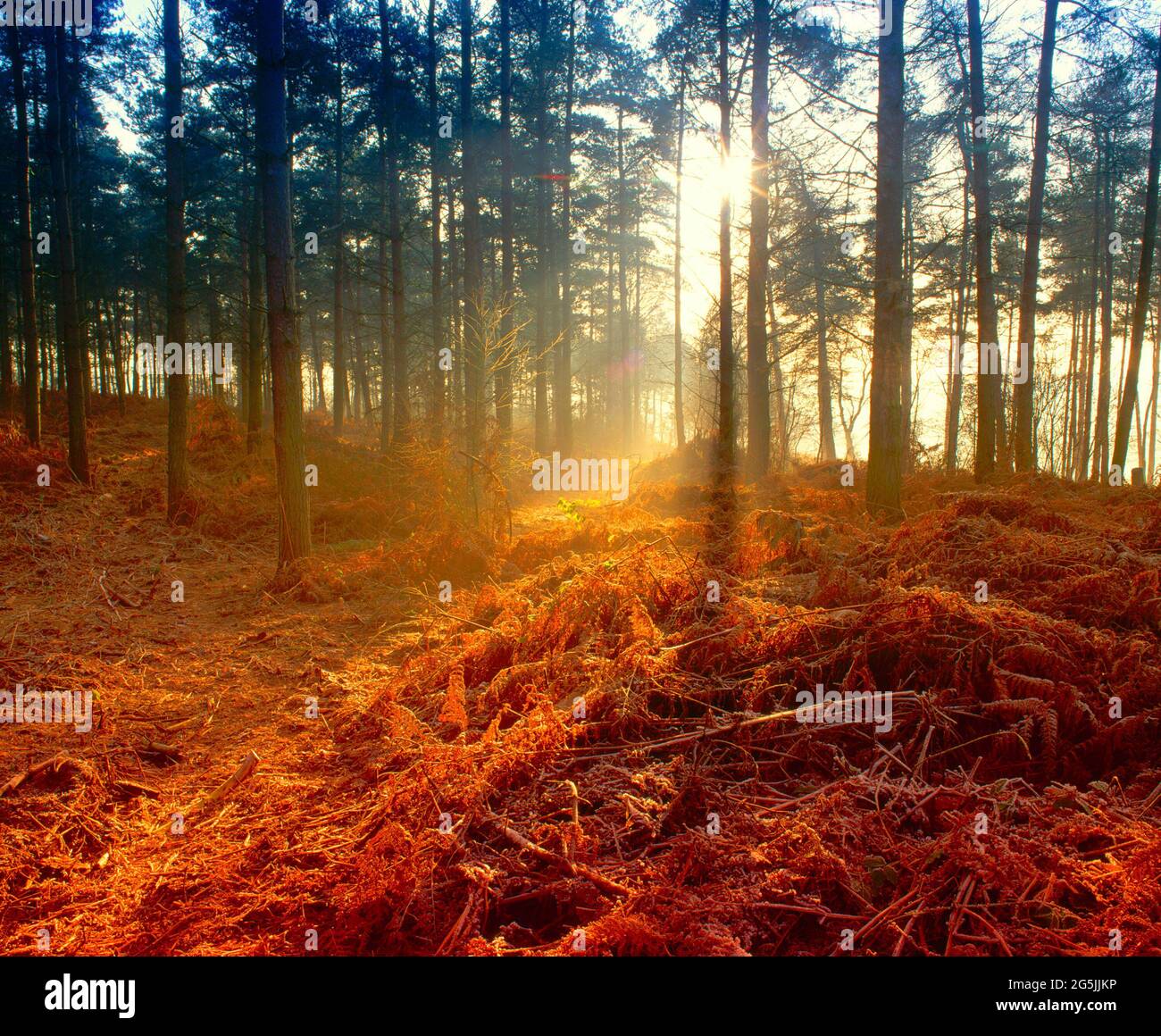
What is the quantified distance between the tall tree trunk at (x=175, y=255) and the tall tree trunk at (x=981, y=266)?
13.5 metres

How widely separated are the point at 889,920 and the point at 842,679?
1807mm

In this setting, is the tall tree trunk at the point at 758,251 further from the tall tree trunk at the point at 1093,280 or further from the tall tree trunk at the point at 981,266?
the tall tree trunk at the point at 1093,280

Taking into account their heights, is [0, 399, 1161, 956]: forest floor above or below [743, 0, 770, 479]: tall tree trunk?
below

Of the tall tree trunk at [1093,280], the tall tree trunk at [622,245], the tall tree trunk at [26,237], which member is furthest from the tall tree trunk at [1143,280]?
the tall tree trunk at [26,237]

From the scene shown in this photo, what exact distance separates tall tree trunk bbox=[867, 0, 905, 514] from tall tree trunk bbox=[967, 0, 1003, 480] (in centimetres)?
421

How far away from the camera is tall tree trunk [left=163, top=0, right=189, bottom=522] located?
1036 centimetres

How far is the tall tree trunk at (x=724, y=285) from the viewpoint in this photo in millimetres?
9984

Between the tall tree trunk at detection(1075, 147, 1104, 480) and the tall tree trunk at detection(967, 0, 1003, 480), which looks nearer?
the tall tree trunk at detection(967, 0, 1003, 480)

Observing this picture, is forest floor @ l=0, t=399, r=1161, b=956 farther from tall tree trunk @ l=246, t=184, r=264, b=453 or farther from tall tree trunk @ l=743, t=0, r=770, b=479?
tall tree trunk @ l=246, t=184, r=264, b=453

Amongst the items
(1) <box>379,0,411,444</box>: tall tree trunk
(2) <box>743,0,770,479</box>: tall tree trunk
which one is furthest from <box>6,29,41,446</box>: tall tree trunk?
(2) <box>743,0,770,479</box>: tall tree trunk

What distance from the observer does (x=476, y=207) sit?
15.9 metres

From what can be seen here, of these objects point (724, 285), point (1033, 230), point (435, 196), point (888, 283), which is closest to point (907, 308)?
point (1033, 230)

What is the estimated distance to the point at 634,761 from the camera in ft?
11.4

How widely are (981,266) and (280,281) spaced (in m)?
11.9
